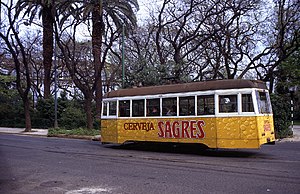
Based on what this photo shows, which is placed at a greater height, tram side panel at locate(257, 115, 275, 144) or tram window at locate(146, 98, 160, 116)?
tram window at locate(146, 98, 160, 116)

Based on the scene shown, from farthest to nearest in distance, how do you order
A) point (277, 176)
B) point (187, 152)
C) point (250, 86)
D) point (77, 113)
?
point (77, 113) → point (187, 152) → point (250, 86) → point (277, 176)

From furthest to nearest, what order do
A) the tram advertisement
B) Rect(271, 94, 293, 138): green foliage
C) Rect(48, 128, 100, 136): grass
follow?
Rect(48, 128, 100, 136): grass
Rect(271, 94, 293, 138): green foliage
the tram advertisement

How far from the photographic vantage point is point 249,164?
11.8 meters

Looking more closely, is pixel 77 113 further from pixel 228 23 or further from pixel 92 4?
pixel 228 23

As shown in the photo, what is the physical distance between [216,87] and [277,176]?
4.85 metres

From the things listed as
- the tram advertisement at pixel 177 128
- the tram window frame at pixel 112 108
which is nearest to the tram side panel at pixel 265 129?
the tram advertisement at pixel 177 128

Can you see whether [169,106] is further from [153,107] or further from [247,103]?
[247,103]

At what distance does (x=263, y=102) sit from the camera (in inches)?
542

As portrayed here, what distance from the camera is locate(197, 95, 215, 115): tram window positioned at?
45.2 feet

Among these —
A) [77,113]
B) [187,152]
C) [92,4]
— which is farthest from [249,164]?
[77,113]

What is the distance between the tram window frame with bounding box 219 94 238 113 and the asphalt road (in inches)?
69.2

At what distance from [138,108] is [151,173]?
246 inches

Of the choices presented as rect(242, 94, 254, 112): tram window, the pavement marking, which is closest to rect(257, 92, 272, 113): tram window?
rect(242, 94, 254, 112): tram window

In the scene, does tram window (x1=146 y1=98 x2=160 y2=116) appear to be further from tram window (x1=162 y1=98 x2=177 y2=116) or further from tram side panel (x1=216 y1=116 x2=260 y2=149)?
tram side panel (x1=216 y1=116 x2=260 y2=149)
